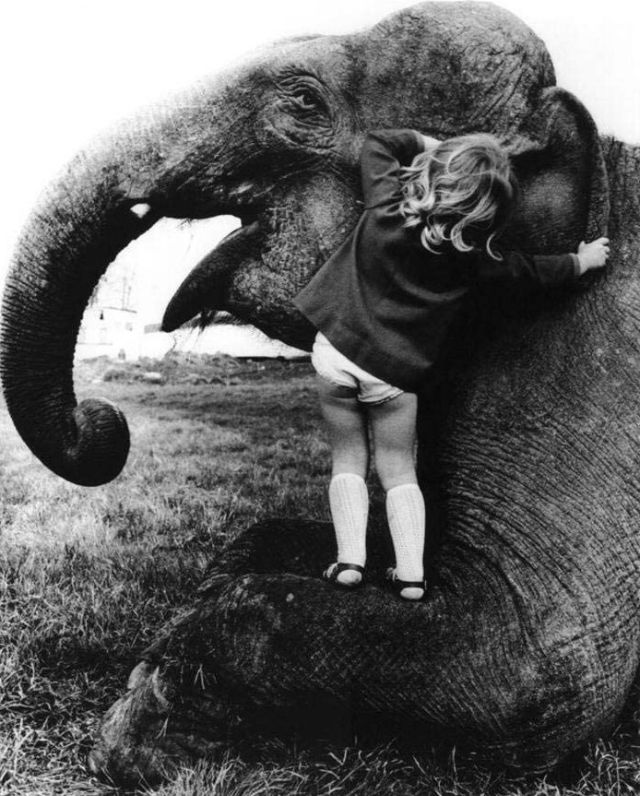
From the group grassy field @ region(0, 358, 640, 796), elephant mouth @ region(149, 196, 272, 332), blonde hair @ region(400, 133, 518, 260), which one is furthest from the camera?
elephant mouth @ region(149, 196, 272, 332)

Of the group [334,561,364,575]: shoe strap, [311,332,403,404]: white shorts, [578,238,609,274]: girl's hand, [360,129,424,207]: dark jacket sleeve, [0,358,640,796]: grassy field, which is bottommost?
[0,358,640,796]: grassy field

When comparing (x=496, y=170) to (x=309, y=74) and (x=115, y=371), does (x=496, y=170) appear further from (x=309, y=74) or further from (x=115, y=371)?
(x=115, y=371)

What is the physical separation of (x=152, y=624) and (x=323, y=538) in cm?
56

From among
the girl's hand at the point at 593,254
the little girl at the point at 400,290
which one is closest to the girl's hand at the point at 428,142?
the little girl at the point at 400,290

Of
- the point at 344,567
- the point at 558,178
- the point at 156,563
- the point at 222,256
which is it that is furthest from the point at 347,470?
the point at 156,563

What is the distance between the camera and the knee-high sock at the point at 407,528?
1.94 meters

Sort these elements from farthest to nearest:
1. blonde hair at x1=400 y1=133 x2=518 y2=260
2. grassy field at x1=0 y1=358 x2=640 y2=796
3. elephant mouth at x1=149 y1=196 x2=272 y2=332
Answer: elephant mouth at x1=149 y1=196 x2=272 y2=332, grassy field at x1=0 y1=358 x2=640 y2=796, blonde hair at x1=400 y1=133 x2=518 y2=260

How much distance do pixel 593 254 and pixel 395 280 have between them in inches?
17.4

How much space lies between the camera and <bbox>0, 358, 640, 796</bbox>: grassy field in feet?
6.23

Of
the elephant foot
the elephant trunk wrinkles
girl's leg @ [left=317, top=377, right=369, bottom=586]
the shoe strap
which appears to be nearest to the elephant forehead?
the elephant trunk wrinkles

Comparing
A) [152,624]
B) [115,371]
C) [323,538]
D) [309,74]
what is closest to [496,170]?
[309,74]

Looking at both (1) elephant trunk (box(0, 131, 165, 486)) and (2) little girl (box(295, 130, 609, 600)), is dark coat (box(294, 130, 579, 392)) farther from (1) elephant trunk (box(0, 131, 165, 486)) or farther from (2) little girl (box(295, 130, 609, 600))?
(1) elephant trunk (box(0, 131, 165, 486))

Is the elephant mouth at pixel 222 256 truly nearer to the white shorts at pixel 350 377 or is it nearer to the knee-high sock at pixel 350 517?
the white shorts at pixel 350 377

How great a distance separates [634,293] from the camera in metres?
2.05
